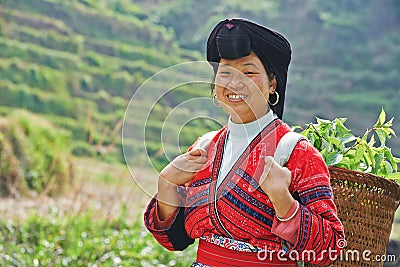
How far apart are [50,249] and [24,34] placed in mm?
5069

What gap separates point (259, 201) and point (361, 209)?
251mm

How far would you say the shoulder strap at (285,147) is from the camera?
1072mm

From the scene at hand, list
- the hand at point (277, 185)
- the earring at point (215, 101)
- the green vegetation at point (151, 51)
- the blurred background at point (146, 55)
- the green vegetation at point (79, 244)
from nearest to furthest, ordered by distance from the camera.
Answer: the hand at point (277, 185) → the earring at point (215, 101) → the green vegetation at point (79, 244) → the blurred background at point (146, 55) → the green vegetation at point (151, 51)

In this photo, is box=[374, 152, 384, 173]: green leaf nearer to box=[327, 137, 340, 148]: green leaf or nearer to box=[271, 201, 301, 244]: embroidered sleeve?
box=[327, 137, 340, 148]: green leaf

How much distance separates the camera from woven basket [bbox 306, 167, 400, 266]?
1.21 meters

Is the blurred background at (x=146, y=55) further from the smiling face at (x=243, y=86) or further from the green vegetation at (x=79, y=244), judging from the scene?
the smiling face at (x=243, y=86)

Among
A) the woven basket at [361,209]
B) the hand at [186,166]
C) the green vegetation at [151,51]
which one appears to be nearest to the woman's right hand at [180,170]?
the hand at [186,166]

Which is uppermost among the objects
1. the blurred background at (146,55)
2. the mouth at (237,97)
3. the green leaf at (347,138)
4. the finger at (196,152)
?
the blurred background at (146,55)

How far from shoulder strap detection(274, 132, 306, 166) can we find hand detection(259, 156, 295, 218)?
0.04 m

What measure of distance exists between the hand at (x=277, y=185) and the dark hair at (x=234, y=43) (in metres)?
0.18

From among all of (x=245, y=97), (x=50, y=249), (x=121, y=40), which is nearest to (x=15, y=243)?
(x=50, y=249)

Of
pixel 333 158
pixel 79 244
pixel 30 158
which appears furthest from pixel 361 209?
pixel 30 158

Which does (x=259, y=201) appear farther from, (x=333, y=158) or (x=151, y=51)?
(x=151, y=51)

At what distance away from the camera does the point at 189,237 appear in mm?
1211
